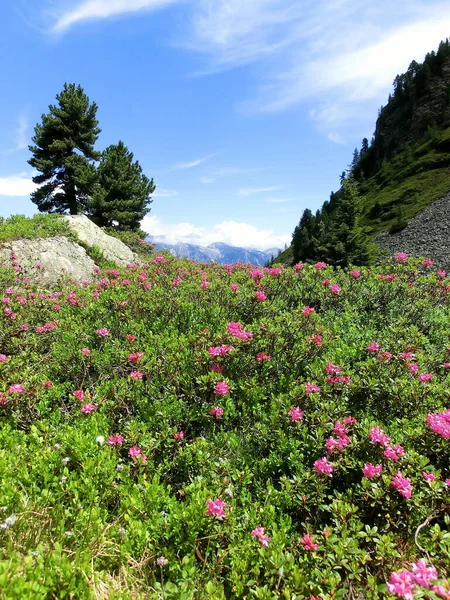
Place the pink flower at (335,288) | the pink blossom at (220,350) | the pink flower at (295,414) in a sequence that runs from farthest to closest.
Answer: the pink flower at (335,288), the pink blossom at (220,350), the pink flower at (295,414)

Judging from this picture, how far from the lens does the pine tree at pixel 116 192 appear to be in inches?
1275

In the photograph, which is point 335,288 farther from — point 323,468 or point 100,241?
point 100,241

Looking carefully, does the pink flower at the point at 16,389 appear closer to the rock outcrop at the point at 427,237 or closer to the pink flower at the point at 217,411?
the pink flower at the point at 217,411

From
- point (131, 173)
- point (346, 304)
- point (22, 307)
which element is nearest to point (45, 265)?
point (22, 307)

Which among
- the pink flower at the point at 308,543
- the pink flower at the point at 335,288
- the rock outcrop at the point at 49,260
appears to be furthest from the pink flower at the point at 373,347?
the rock outcrop at the point at 49,260

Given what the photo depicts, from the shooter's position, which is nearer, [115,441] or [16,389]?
[115,441]

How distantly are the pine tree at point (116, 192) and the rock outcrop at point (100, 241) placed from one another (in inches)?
608

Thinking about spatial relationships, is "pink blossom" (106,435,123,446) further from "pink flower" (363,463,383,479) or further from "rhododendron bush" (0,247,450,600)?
"pink flower" (363,463,383,479)

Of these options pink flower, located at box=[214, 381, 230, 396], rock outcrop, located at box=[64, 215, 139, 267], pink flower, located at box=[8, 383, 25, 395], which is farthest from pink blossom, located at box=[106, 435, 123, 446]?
rock outcrop, located at box=[64, 215, 139, 267]

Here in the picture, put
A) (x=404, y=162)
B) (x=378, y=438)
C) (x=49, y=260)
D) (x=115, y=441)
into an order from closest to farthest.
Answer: (x=378, y=438), (x=115, y=441), (x=49, y=260), (x=404, y=162)

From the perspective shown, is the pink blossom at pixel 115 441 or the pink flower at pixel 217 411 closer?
the pink blossom at pixel 115 441

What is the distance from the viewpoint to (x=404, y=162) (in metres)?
90.4

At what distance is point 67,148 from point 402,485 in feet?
116

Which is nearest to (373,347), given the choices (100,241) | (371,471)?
(371,471)
